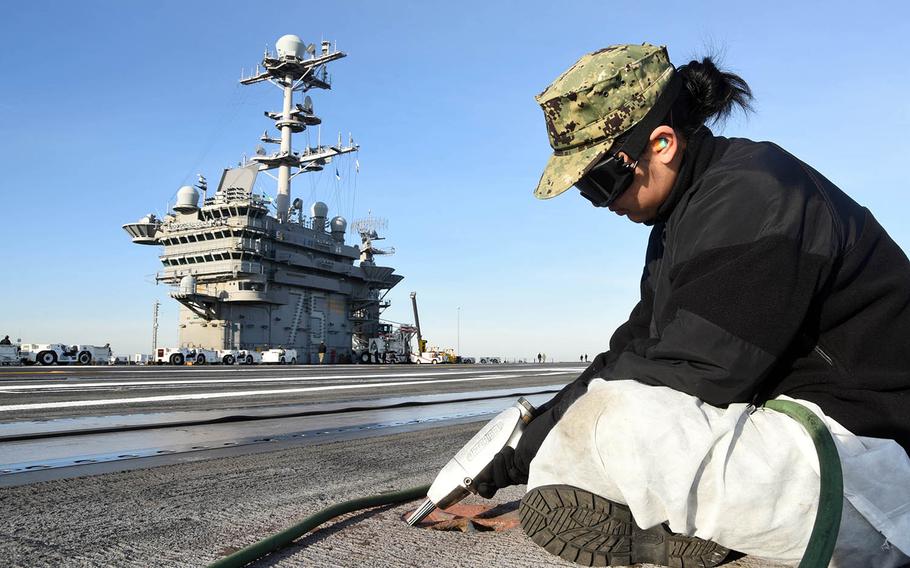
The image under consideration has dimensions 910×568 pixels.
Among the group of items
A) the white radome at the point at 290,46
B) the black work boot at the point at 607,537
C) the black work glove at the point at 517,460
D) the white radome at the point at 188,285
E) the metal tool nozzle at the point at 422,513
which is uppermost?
the white radome at the point at 290,46

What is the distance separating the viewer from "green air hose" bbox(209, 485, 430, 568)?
165 cm

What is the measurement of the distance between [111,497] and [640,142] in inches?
89.8

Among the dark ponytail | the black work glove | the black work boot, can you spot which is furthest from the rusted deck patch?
the dark ponytail

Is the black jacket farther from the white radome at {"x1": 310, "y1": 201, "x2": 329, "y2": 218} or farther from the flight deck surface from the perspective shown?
the white radome at {"x1": 310, "y1": 201, "x2": 329, "y2": 218}

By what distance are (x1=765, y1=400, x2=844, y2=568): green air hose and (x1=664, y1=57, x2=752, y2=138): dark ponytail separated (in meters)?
0.94

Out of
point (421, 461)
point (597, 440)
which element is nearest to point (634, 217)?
point (597, 440)

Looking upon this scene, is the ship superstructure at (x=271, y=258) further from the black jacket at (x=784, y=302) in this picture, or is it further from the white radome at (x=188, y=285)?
the black jacket at (x=784, y=302)

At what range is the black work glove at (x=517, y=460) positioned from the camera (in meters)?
1.87

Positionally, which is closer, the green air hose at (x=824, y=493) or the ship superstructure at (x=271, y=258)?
the green air hose at (x=824, y=493)

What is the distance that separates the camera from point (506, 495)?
112 inches

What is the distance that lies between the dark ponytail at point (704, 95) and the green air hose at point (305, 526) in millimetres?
1652

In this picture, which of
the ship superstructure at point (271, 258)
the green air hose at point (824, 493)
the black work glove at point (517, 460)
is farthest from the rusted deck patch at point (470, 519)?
the ship superstructure at point (271, 258)

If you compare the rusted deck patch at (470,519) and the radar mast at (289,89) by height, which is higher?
the radar mast at (289,89)

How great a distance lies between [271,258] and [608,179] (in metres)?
40.6
